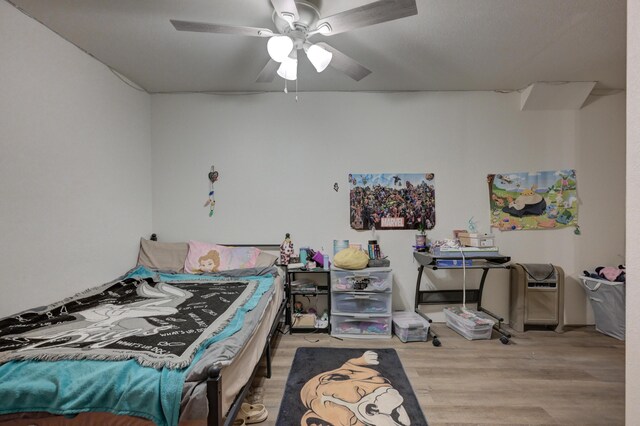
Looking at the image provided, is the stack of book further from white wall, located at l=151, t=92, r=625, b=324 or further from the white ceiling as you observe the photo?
the white ceiling

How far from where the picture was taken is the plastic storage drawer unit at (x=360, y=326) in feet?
8.97

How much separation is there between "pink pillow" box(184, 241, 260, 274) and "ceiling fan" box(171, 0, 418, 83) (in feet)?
5.87

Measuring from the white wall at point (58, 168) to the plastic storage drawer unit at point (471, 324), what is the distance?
3.39m

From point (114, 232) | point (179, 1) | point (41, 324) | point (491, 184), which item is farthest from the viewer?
point (491, 184)

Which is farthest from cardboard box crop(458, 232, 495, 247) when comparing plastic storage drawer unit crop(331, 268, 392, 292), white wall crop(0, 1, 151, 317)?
white wall crop(0, 1, 151, 317)

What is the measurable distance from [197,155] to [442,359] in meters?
3.17

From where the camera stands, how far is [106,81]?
→ 99.4 inches

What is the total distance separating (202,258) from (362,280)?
166cm

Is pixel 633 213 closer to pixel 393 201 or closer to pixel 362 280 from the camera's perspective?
pixel 362 280

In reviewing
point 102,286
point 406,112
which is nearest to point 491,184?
point 406,112

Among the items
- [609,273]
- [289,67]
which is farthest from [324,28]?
[609,273]

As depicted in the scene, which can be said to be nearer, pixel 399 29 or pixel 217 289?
pixel 399 29

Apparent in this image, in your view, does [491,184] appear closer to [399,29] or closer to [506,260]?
[506,260]

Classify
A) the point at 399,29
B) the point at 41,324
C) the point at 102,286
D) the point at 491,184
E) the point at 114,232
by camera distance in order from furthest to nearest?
1. the point at 491,184
2. the point at 114,232
3. the point at 102,286
4. the point at 399,29
5. the point at 41,324
